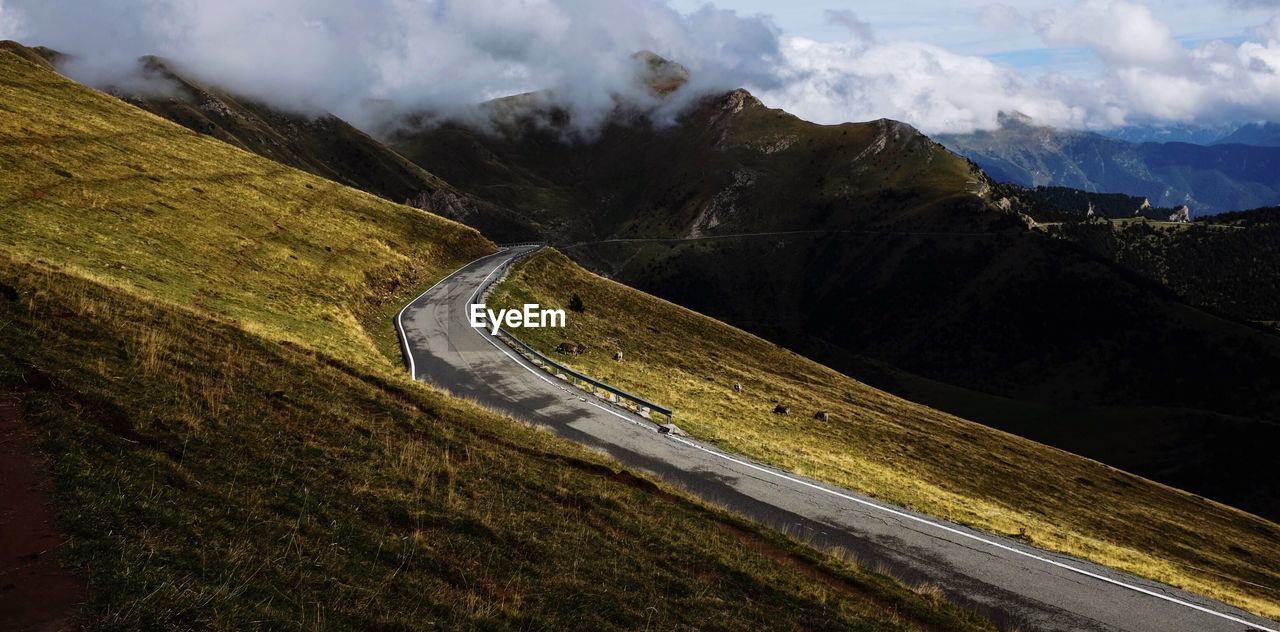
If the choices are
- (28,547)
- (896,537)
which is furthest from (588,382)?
(28,547)

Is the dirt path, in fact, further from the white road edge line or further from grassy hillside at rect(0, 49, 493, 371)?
the white road edge line

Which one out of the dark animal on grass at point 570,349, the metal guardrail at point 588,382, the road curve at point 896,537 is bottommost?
the road curve at point 896,537

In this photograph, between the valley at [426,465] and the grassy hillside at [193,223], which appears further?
the grassy hillside at [193,223]

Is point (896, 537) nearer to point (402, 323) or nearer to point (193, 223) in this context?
point (402, 323)

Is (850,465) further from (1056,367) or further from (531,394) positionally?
(1056,367)

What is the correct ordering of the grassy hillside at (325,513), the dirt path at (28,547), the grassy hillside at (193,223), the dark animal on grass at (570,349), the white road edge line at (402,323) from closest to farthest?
1. the dirt path at (28,547)
2. the grassy hillside at (325,513)
3. the grassy hillside at (193,223)
4. the white road edge line at (402,323)
5. the dark animal on grass at (570,349)

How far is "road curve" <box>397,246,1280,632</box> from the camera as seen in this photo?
1628 centimetres

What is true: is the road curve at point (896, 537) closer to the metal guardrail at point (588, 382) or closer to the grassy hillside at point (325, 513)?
the metal guardrail at point (588, 382)

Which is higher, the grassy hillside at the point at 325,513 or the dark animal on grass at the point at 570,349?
the dark animal on grass at the point at 570,349

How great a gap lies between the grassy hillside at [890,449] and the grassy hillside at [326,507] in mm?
11893

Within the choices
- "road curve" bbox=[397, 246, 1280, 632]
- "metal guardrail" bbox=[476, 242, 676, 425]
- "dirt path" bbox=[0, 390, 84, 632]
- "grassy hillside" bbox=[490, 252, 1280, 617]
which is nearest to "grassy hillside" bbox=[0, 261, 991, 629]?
"dirt path" bbox=[0, 390, 84, 632]

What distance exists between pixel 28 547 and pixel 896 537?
63.9 ft

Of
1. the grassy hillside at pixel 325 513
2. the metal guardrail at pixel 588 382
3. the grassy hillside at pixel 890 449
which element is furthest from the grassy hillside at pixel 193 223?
the grassy hillside at pixel 890 449

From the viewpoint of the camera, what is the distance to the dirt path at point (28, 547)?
6.65 meters
